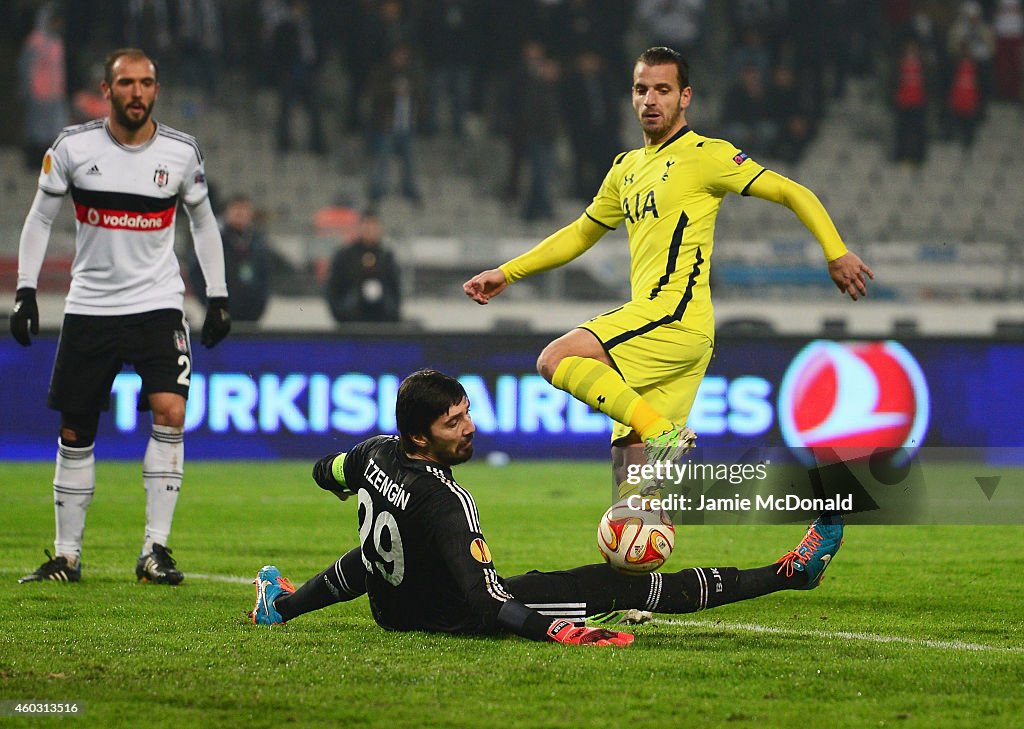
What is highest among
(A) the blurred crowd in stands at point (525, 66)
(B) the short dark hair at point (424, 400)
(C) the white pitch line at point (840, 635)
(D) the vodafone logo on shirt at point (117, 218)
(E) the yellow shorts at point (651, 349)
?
(A) the blurred crowd in stands at point (525, 66)

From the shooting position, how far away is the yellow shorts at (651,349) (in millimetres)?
5523

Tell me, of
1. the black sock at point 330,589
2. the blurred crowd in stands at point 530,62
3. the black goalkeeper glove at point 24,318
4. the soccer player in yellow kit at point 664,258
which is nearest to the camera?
the black sock at point 330,589

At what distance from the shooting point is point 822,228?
534 centimetres

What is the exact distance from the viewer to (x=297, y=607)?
207 inches

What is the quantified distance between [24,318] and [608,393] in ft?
8.50

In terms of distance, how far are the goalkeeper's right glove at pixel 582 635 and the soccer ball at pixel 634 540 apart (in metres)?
0.28


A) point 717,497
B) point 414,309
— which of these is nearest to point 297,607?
point 717,497

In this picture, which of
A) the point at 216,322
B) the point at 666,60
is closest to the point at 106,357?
the point at 216,322

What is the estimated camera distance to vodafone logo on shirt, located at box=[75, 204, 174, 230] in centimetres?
662

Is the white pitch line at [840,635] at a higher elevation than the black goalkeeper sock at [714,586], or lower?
lower

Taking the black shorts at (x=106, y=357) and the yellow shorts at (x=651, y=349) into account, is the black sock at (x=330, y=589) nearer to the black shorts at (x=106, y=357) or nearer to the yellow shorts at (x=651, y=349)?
the yellow shorts at (x=651, y=349)

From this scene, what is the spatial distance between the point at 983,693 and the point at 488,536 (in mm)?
4327

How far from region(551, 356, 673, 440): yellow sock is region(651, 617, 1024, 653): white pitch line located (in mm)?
727

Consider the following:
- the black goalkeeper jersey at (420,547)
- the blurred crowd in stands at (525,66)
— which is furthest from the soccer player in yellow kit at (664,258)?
the blurred crowd in stands at (525,66)
